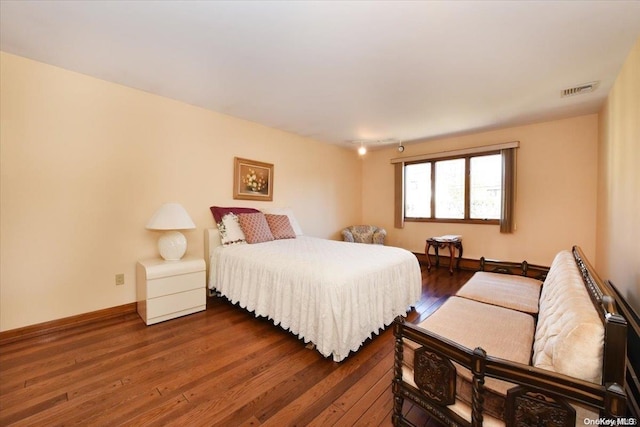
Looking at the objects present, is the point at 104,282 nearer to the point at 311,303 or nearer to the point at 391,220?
the point at 311,303

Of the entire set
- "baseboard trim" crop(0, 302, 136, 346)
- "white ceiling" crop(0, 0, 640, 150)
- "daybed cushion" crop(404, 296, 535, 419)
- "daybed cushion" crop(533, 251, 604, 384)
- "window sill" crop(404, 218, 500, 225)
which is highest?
"white ceiling" crop(0, 0, 640, 150)

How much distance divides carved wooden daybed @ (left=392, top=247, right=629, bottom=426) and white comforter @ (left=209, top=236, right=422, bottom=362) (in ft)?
1.94

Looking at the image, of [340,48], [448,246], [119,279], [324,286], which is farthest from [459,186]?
[119,279]

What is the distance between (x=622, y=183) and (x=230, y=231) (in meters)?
4.01

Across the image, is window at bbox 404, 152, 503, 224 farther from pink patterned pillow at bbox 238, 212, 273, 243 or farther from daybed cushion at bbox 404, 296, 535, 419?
pink patterned pillow at bbox 238, 212, 273, 243

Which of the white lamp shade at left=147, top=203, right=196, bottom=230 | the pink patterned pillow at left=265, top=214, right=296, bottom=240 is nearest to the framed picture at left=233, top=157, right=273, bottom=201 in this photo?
the pink patterned pillow at left=265, top=214, right=296, bottom=240

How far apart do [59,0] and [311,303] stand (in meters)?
2.63

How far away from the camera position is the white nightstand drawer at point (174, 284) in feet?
8.24

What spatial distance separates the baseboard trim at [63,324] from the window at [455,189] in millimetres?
4856

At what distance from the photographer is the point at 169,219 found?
2.69 m

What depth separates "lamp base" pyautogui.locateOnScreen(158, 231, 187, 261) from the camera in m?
2.79

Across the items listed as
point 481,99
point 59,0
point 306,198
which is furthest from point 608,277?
point 59,0

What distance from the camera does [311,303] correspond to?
80.0 inches

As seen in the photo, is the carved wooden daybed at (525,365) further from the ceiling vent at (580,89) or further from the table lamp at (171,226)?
the table lamp at (171,226)
